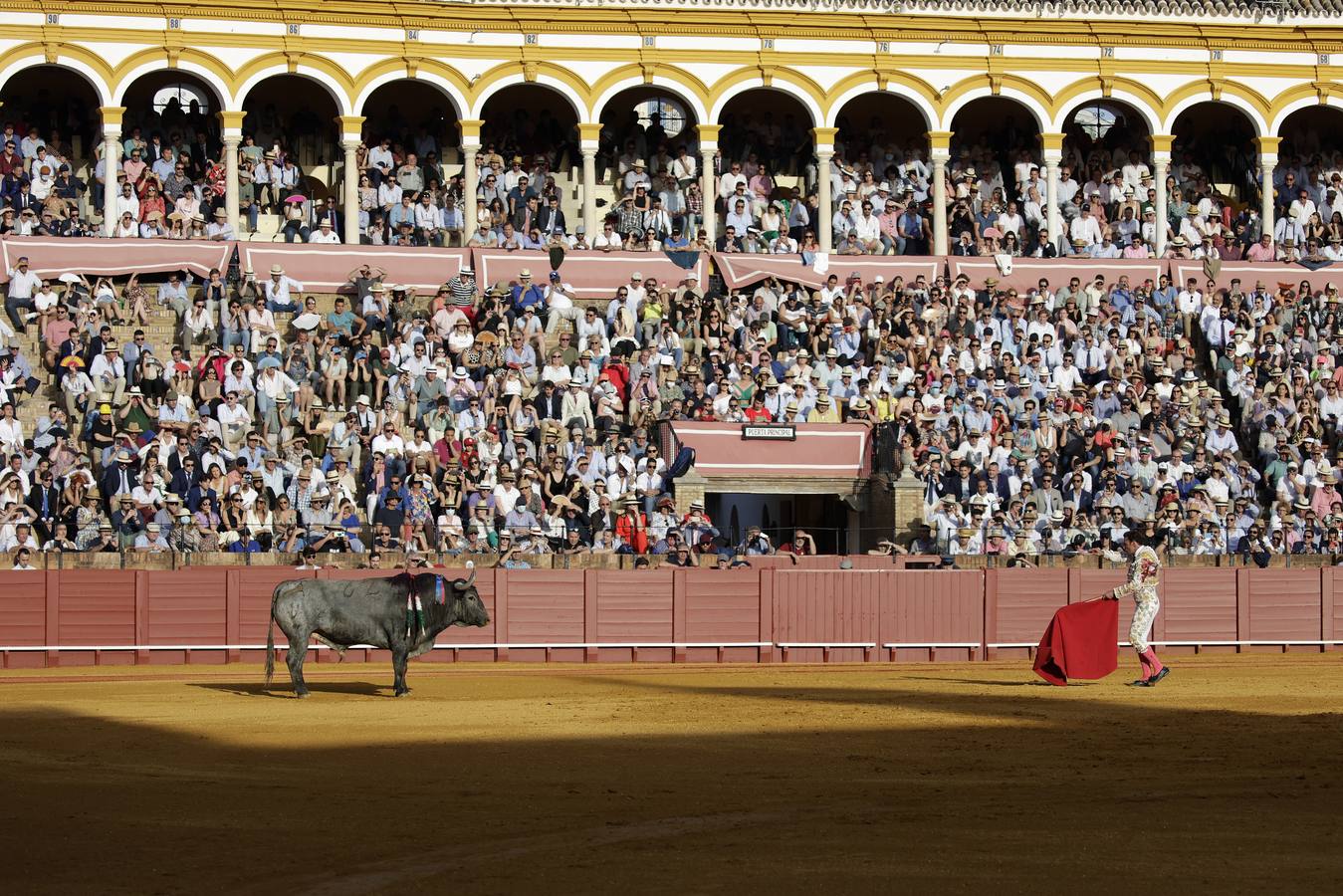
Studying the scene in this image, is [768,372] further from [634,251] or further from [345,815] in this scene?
[345,815]

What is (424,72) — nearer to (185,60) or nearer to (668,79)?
(185,60)

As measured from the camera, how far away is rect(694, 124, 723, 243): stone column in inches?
1353

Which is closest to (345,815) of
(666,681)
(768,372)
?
(666,681)

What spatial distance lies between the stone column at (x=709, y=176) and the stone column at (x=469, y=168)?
369cm

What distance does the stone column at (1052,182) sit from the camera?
34.7 m

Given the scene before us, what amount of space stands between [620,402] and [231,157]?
32.0 ft

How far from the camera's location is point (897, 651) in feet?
80.3

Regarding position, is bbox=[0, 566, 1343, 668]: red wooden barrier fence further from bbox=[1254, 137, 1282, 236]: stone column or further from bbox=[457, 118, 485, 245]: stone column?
bbox=[1254, 137, 1282, 236]: stone column

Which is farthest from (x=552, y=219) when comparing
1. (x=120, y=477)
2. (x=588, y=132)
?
(x=120, y=477)

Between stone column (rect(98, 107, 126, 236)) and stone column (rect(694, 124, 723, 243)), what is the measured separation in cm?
935

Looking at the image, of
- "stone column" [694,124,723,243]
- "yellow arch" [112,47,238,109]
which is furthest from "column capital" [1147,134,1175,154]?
"yellow arch" [112,47,238,109]

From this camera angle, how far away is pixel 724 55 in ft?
116

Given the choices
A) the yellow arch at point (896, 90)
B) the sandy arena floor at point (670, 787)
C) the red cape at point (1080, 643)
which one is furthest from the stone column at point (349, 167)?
the red cape at point (1080, 643)

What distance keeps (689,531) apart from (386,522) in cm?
365
